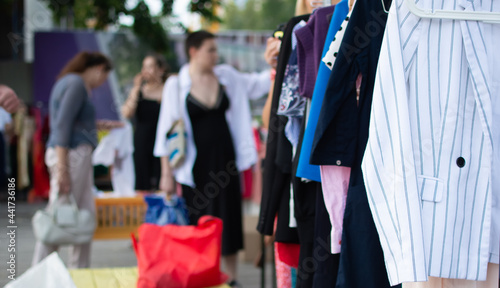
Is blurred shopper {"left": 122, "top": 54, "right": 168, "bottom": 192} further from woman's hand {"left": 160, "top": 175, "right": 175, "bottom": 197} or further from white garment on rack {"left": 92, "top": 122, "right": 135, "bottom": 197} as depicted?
woman's hand {"left": 160, "top": 175, "right": 175, "bottom": 197}

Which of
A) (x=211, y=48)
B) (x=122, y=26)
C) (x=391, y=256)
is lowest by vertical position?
(x=391, y=256)

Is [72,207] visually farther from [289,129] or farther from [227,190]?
[289,129]

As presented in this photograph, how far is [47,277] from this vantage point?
2.20 m

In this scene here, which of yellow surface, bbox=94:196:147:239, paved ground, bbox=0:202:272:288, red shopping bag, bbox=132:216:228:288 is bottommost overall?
paved ground, bbox=0:202:272:288

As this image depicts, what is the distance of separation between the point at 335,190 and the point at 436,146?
45 cm

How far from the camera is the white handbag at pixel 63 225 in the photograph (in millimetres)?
4082

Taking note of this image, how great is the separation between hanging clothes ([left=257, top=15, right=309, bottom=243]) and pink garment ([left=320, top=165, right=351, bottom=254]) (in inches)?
18.6

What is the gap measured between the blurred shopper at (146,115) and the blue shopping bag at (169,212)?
125cm

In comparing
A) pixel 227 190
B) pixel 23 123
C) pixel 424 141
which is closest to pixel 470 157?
pixel 424 141

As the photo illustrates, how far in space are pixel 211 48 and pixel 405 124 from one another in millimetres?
2890

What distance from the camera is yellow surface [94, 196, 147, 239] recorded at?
217 inches

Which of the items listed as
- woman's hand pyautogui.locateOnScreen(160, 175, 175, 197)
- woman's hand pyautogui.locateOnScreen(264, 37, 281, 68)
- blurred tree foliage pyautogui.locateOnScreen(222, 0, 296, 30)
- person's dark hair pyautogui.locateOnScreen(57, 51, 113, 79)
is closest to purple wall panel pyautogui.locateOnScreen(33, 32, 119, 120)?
person's dark hair pyautogui.locateOnScreen(57, 51, 113, 79)

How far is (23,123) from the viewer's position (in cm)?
994

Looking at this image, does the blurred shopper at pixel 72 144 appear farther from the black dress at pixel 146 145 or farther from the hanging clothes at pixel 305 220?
the hanging clothes at pixel 305 220
